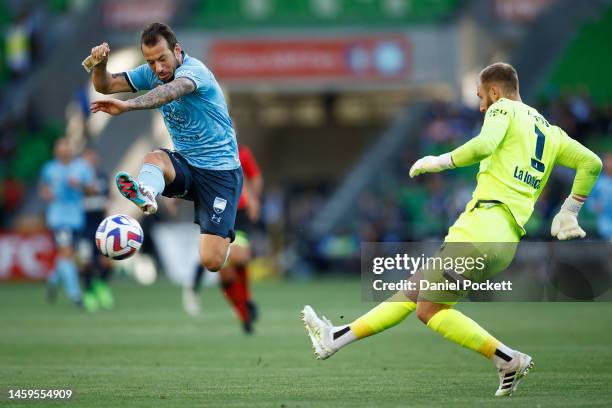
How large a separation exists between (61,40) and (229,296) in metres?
22.9

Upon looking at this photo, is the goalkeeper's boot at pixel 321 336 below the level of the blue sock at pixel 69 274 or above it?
above

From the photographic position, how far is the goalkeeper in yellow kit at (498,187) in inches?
286

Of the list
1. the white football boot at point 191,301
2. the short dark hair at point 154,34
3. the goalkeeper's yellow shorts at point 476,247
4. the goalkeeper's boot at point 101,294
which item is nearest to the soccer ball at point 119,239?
the short dark hair at point 154,34

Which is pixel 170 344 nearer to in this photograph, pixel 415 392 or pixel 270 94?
pixel 415 392

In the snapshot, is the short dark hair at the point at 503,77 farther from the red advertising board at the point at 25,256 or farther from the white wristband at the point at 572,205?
the red advertising board at the point at 25,256

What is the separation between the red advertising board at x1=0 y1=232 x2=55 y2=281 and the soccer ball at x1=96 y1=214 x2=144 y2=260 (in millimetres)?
16949

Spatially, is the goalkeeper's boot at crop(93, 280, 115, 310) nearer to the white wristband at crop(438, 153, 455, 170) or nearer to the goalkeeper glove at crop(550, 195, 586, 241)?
the goalkeeper glove at crop(550, 195, 586, 241)

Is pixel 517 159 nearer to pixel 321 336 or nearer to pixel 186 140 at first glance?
pixel 321 336

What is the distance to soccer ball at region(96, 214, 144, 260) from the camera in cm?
848

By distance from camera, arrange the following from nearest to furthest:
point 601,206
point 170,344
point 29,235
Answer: point 170,344, point 601,206, point 29,235

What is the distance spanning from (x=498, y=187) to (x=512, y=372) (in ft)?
3.80

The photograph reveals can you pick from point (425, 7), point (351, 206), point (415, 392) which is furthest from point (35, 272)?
point (415, 392)

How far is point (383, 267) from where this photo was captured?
29.4 feet

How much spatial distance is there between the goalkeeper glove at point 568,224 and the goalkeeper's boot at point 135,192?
8.99 feet
